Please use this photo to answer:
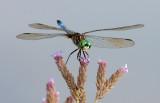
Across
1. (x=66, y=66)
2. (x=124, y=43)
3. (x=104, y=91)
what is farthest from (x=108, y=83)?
(x=124, y=43)

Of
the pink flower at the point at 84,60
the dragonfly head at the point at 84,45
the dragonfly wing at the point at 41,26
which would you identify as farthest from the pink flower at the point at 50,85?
the dragonfly wing at the point at 41,26

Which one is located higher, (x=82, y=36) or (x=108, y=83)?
(x=82, y=36)

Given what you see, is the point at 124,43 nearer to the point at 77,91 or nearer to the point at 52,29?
the point at 52,29

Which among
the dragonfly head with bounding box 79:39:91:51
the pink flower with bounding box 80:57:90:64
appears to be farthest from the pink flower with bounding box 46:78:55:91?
the dragonfly head with bounding box 79:39:91:51

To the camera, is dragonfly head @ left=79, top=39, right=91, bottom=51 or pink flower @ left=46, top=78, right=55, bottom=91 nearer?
pink flower @ left=46, top=78, right=55, bottom=91

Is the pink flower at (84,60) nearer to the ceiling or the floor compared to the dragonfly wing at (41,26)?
nearer to the floor

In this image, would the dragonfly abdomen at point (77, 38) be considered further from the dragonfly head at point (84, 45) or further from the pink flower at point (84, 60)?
the pink flower at point (84, 60)

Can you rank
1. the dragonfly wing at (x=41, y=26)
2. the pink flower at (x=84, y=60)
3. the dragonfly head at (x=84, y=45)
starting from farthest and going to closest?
the dragonfly wing at (x=41, y=26) < the dragonfly head at (x=84, y=45) < the pink flower at (x=84, y=60)

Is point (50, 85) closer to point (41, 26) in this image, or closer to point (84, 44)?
point (84, 44)

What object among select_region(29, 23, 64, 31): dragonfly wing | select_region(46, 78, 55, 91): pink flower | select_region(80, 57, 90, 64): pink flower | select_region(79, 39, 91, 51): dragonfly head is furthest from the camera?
select_region(29, 23, 64, 31): dragonfly wing

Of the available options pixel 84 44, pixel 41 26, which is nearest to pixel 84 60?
pixel 84 44

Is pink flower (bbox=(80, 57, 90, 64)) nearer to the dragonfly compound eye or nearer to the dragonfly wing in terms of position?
the dragonfly compound eye
